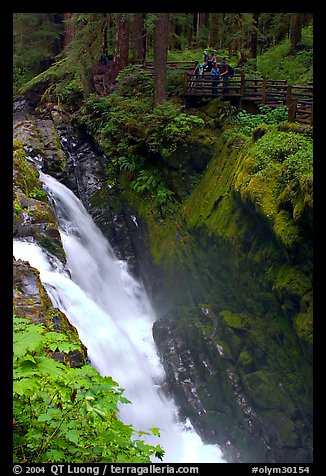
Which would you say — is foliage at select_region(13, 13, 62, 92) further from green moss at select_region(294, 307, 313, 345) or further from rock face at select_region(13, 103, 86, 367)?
green moss at select_region(294, 307, 313, 345)

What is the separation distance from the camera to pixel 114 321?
1121 cm

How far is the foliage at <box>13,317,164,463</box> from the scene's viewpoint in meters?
3.18

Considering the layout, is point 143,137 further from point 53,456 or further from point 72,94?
point 53,456

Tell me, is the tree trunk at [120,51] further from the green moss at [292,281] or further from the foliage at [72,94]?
the green moss at [292,281]

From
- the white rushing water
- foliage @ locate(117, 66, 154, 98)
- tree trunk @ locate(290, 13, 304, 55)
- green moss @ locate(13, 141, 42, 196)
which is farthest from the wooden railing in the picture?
tree trunk @ locate(290, 13, 304, 55)

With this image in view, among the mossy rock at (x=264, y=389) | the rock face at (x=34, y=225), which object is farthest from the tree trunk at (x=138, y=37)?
the mossy rock at (x=264, y=389)

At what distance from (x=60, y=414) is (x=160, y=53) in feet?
42.9

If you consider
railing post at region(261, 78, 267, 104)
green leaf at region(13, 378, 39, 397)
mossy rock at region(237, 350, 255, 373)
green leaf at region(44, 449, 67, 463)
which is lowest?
mossy rock at region(237, 350, 255, 373)

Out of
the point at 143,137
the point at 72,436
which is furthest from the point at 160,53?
the point at 72,436

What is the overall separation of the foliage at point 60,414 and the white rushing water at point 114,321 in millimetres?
5293

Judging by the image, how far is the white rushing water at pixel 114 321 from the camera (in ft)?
30.6

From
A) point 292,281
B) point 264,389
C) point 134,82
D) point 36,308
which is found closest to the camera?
point 36,308

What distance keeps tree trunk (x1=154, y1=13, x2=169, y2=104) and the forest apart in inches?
2.0
